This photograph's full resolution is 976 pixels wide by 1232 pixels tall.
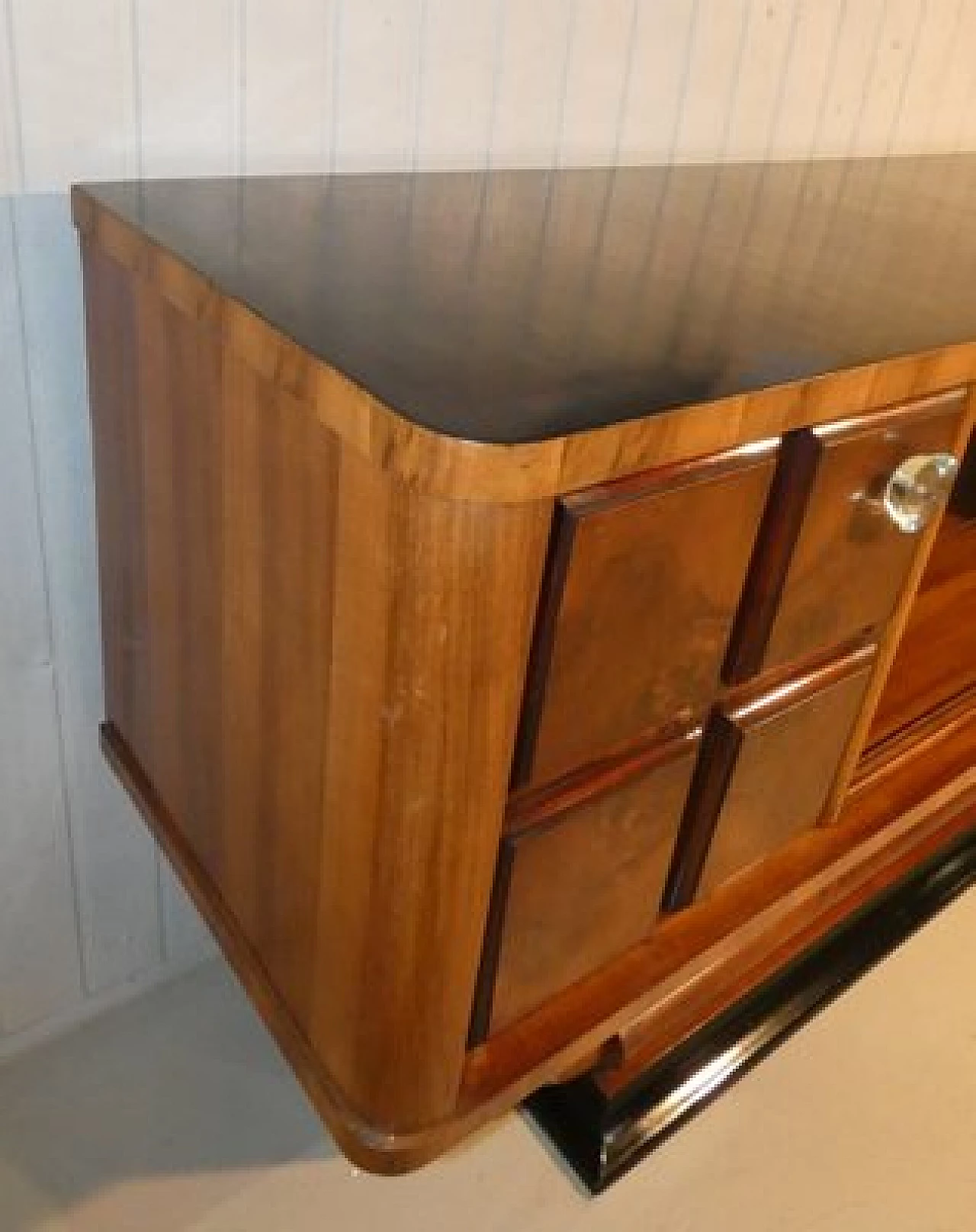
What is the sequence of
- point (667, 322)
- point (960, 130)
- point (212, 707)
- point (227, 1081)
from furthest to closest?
point (960, 130)
point (227, 1081)
point (212, 707)
point (667, 322)

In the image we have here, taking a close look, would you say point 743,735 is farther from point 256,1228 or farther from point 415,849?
point 256,1228

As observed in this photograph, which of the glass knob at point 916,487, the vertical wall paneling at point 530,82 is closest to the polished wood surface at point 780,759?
the glass knob at point 916,487

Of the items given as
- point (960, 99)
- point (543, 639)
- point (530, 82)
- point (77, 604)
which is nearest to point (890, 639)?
point (543, 639)

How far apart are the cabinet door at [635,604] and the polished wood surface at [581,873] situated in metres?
0.03

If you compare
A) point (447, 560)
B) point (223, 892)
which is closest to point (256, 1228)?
point (223, 892)

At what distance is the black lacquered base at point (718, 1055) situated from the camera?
1.08m

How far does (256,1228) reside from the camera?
1.01 m

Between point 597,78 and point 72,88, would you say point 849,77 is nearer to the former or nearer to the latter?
point 597,78

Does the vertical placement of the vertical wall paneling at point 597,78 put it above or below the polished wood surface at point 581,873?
above

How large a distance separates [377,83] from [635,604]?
0.51 metres

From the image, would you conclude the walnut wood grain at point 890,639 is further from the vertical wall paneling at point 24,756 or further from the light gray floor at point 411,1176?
the vertical wall paneling at point 24,756

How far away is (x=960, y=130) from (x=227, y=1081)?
1304 mm

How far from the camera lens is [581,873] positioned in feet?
2.24

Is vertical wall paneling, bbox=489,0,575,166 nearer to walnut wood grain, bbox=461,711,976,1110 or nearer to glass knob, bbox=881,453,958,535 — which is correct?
glass knob, bbox=881,453,958,535
